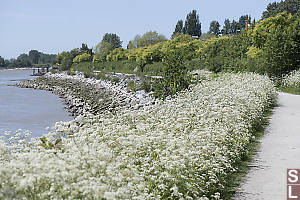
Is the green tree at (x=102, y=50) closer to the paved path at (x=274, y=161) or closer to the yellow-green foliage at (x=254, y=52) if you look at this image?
the yellow-green foliage at (x=254, y=52)

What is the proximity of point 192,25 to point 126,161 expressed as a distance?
8843 centimetres

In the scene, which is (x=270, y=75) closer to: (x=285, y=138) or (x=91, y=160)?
(x=285, y=138)

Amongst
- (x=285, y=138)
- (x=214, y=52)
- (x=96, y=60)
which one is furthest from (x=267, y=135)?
(x=96, y=60)

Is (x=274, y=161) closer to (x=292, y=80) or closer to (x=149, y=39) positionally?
(x=292, y=80)

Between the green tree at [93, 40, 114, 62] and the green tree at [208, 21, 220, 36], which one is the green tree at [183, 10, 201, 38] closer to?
the green tree at [208, 21, 220, 36]

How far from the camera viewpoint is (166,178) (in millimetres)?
4477

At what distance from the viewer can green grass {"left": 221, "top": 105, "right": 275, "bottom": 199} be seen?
5.73 meters

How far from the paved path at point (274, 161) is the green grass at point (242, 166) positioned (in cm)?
10

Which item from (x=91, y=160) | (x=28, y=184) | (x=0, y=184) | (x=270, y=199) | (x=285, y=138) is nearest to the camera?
(x=28, y=184)

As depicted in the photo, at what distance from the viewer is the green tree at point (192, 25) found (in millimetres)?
89669

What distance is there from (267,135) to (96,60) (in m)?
55.7

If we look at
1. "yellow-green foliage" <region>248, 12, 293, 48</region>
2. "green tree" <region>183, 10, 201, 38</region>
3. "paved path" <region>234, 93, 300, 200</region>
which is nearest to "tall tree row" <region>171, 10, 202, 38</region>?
"green tree" <region>183, 10, 201, 38</region>

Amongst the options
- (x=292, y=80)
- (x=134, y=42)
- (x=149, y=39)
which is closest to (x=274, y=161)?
(x=292, y=80)

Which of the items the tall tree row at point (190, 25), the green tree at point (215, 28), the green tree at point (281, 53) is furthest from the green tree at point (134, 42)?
the green tree at point (281, 53)
